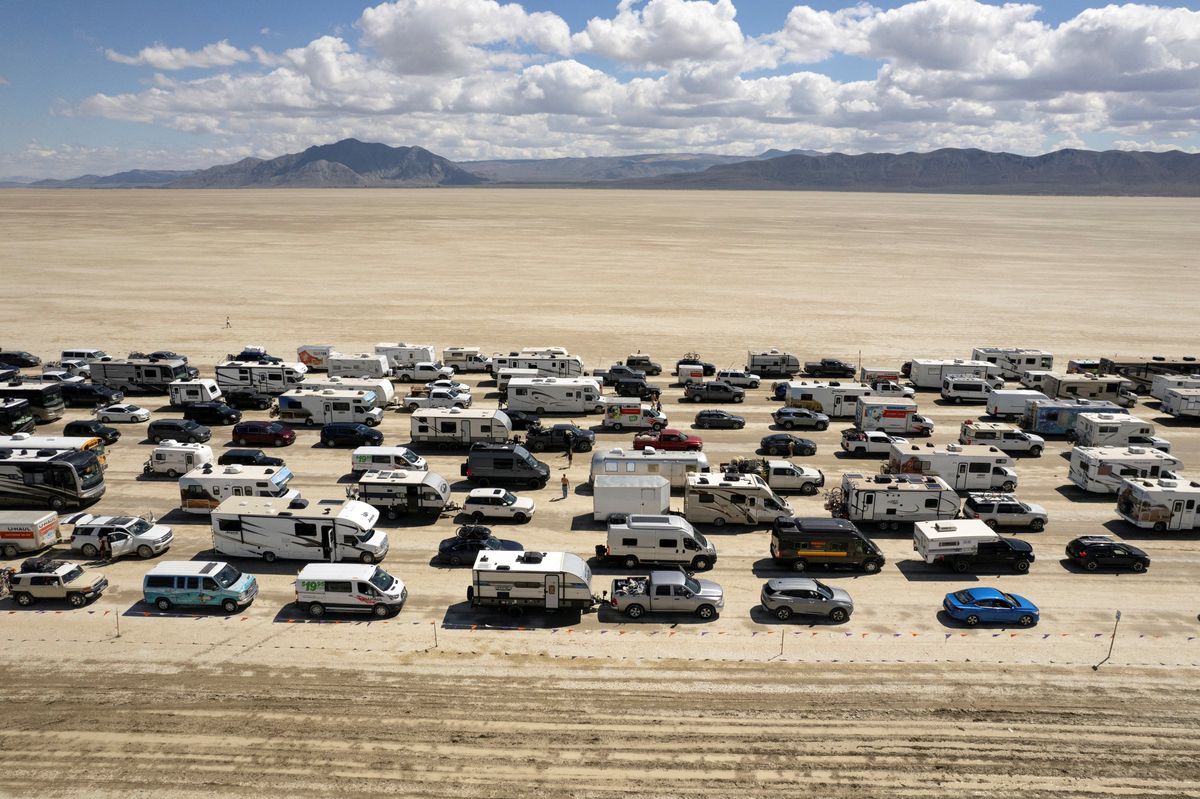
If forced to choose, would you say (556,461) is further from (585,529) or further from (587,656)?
(587,656)

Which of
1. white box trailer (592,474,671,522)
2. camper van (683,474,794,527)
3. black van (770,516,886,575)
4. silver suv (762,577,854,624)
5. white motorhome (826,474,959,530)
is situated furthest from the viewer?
white motorhome (826,474,959,530)

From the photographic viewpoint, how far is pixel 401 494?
3756cm

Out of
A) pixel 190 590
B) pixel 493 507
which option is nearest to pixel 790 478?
pixel 493 507

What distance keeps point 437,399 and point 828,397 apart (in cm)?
2723

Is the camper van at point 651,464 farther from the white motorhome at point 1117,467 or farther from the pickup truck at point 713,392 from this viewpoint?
the white motorhome at point 1117,467

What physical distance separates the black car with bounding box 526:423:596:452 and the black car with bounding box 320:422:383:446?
30.9ft

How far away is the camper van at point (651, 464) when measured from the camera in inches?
1585

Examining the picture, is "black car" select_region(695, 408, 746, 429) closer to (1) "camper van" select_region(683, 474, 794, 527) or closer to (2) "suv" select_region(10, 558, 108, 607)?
(1) "camper van" select_region(683, 474, 794, 527)

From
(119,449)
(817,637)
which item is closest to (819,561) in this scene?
(817,637)

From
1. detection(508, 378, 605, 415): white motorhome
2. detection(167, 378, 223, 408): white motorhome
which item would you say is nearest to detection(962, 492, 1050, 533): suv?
detection(508, 378, 605, 415): white motorhome

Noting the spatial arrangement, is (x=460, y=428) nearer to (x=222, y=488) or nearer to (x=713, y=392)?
(x=222, y=488)

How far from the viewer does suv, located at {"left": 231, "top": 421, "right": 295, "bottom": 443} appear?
48.1 meters

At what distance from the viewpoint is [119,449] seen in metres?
47.6

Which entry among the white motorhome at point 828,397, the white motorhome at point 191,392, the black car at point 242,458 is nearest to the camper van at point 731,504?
the white motorhome at point 828,397
